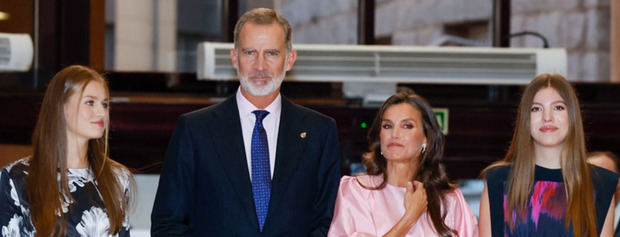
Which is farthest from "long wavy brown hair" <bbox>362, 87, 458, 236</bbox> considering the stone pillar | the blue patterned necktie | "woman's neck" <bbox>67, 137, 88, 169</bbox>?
the stone pillar

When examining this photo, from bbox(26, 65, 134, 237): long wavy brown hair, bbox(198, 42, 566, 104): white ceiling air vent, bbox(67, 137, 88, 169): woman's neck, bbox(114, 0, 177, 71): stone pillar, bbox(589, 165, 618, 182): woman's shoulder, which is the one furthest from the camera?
bbox(114, 0, 177, 71): stone pillar

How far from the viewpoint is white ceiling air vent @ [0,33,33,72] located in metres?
4.79

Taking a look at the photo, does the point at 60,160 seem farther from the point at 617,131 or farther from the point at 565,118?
the point at 617,131

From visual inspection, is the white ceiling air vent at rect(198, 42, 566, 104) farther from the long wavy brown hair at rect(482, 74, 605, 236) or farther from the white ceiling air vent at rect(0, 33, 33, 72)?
the long wavy brown hair at rect(482, 74, 605, 236)

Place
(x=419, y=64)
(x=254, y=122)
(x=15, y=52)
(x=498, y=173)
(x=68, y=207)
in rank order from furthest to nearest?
(x=419, y=64) → (x=15, y=52) → (x=498, y=173) → (x=254, y=122) → (x=68, y=207)

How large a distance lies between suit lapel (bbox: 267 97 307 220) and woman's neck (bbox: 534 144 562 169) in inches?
25.4

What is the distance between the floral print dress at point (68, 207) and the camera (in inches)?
89.4

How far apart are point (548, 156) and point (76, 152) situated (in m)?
1.26

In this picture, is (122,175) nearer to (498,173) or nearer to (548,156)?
(498,173)

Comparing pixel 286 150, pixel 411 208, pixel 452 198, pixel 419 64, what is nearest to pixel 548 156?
pixel 452 198

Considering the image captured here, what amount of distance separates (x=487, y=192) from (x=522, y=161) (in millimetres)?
128

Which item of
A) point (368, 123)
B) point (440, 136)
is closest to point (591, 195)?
point (440, 136)

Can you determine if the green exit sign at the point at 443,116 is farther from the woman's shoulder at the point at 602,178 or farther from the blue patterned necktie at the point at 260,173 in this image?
the blue patterned necktie at the point at 260,173

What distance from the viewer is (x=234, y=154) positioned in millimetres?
2350
